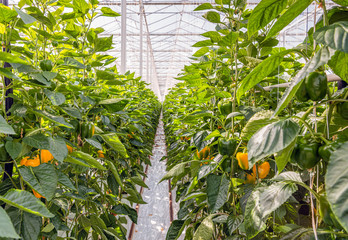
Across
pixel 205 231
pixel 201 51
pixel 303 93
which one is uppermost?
pixel 201 51

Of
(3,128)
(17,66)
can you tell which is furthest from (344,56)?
(17,66)

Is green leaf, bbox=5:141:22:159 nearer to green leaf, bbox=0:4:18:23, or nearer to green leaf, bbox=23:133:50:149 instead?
green leaf, bbox=23:133:50:149

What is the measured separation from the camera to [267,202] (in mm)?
556

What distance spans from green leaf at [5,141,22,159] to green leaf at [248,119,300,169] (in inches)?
24.7

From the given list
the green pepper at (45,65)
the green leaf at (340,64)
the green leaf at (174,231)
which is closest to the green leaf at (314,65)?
the green leaf at (340,64)

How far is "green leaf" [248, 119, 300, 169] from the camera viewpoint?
17.6 inches

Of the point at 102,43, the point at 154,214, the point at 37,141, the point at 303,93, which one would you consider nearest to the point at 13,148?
the point at 37,141

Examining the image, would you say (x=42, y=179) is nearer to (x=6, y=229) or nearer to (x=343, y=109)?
(x=6, y=229)

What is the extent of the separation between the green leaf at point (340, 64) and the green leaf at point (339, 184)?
0.19 metres

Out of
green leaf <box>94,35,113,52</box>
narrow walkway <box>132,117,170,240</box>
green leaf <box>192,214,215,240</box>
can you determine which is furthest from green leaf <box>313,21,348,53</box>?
narrow walkway <box>132,117,170,240</box>

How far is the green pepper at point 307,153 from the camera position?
1.55ft

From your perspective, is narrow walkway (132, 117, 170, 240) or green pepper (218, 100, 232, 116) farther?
narrow walkway (132, 117, 170, 240)

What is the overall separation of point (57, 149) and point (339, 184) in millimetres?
715

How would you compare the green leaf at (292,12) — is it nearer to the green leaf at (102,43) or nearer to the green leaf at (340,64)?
the green leaf at (340,64)
